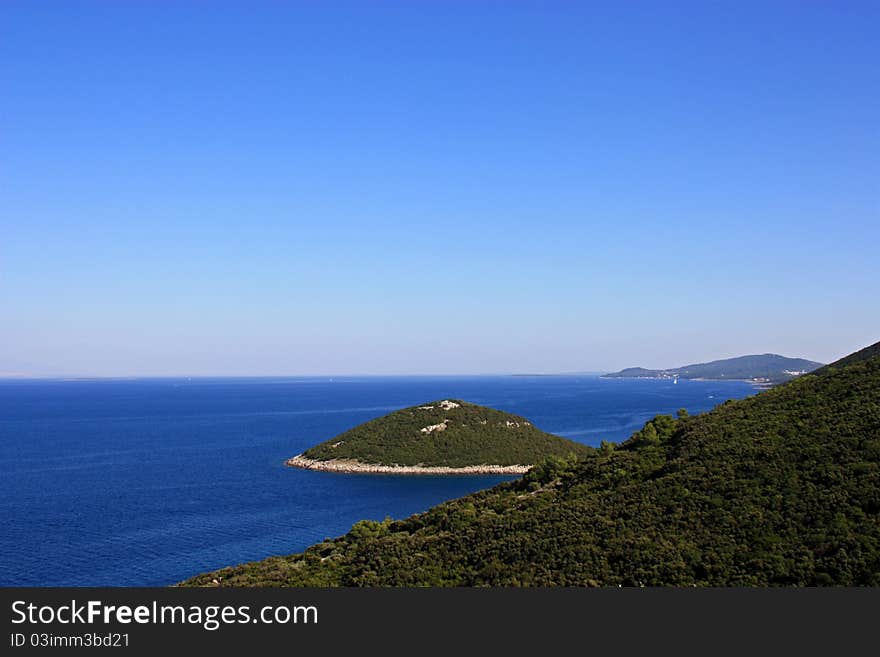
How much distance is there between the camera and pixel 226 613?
1867 centimetres

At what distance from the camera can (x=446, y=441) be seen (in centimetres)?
12638

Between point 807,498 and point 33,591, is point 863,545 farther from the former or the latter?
point 33,591

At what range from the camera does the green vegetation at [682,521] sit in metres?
31.3

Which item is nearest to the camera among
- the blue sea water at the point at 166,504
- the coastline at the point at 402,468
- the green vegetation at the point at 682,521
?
the green vegetation at the point at 682,521

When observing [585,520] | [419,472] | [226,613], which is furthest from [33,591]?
[419,472]

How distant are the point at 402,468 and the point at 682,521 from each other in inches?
3316

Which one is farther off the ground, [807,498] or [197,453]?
[807,498]

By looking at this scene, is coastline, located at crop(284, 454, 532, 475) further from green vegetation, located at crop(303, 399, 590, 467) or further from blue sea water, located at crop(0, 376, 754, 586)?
blue sea water, located at crop(0, 376, 754, 586)

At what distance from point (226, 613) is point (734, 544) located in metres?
24.9

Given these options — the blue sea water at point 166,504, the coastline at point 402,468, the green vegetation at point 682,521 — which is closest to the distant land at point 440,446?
the coastline at point 402,468

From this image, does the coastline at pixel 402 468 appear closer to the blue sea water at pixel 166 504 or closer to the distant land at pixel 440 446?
the distant land at pixel 440 446

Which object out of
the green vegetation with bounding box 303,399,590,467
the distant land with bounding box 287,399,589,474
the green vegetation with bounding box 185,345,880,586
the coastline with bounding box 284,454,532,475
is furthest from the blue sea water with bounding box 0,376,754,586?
the green vegetation with bounding box 185,345,880,586

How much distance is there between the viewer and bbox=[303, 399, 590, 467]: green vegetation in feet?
392

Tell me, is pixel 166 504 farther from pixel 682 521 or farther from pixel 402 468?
pixel 682 521
